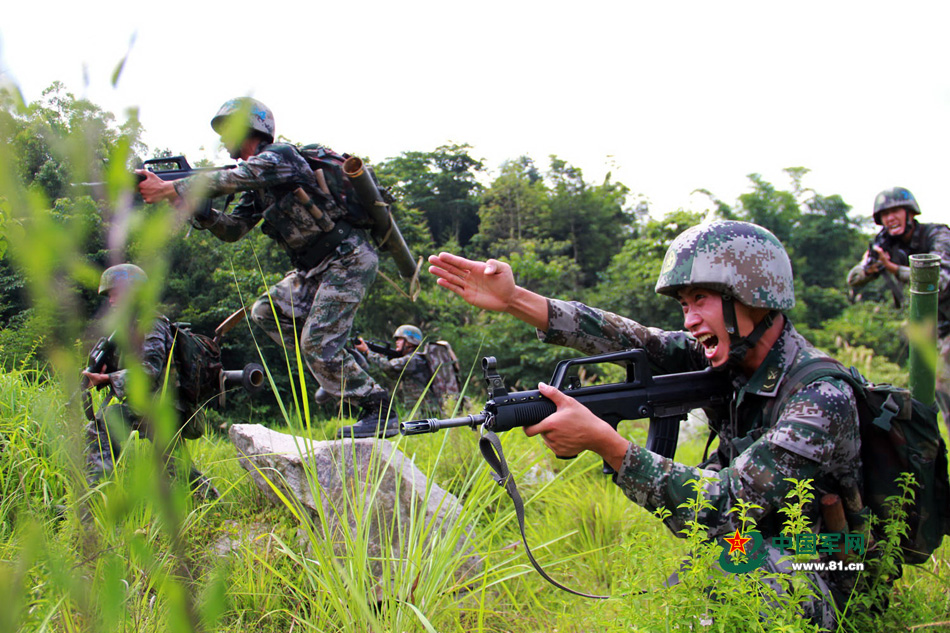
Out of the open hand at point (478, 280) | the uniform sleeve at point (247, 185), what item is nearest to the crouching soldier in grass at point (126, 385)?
the uniform sleeve at point (247, 185)

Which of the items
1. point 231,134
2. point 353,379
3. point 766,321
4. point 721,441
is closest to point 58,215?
point 231,134

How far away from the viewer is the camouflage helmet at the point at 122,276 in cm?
42

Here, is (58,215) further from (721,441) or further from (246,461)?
(246,461)

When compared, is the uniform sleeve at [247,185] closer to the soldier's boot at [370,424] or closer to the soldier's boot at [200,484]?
the soldier's boot at [200,484]

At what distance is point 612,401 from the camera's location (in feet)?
7.77

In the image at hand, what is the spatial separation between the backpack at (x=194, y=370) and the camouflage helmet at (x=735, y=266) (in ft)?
9.52

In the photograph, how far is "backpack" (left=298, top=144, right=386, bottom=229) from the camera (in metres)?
4.69

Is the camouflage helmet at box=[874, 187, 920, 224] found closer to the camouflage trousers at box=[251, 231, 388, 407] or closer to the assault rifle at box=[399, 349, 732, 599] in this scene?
the assault rifle at box=[399, 349, 732, 599]

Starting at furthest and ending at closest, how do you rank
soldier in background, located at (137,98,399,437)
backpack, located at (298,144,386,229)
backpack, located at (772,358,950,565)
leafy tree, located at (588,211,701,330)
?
leafy tree, located at (588,211,701,330), backpack, located at (298,144,386,229), soldier in background, located at (137,98,399,437), backpack, located at (772,358,950,565)

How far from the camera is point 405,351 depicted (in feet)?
31.6

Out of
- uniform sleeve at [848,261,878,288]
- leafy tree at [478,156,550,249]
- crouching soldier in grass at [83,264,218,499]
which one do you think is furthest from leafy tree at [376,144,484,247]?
crouching soldier in grass at [83,264,218,499]

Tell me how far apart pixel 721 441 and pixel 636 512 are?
137cm

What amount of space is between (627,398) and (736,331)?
489mm

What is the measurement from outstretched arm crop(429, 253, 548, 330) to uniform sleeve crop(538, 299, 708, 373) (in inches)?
4.0
